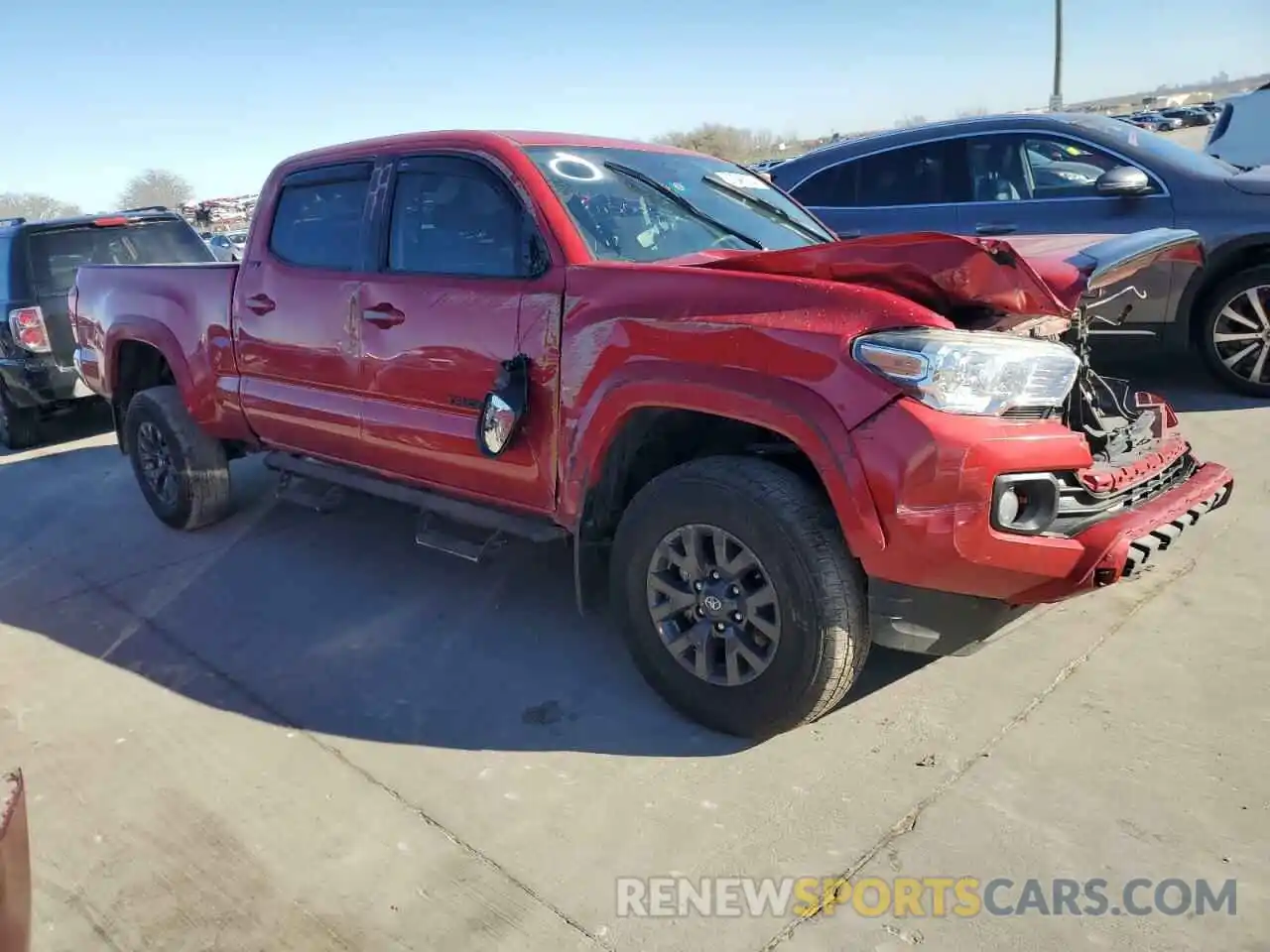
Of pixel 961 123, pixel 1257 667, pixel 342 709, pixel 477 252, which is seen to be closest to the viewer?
pixel 1257 667

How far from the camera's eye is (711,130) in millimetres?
66875

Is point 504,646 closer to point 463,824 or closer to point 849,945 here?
point 463,824

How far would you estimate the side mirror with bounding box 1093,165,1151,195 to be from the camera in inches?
223

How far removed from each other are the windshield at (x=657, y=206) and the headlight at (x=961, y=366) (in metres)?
1.19

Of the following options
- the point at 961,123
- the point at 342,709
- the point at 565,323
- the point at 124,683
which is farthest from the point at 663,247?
Answer: the point at 961,123

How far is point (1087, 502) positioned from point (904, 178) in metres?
4.72

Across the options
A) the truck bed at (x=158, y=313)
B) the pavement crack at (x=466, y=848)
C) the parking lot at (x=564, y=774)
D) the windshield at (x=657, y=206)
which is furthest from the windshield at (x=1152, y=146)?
the pavement crack at (x=466, y=848)

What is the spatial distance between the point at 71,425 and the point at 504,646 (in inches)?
256

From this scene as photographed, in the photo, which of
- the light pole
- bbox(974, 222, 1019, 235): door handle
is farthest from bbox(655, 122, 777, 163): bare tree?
bbox(974, 222, 1019, 235): door handle

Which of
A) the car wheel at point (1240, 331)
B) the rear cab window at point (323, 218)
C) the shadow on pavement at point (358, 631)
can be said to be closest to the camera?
the shadow on pavement at point (358, 631)

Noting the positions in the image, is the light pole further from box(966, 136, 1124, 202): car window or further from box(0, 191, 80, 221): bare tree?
box(0, 191, 80, 221): bare tree

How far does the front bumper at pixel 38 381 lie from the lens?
741 centimetres

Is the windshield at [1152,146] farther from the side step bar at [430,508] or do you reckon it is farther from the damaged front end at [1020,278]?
the side step bar at [430,508]

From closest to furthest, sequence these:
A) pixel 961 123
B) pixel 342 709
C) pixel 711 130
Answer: pixel 342 709 → pixel 961 123 → pixel 711 130
